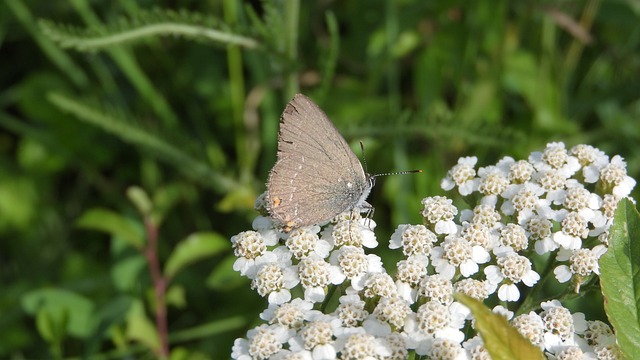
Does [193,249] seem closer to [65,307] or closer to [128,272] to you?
[128,272]

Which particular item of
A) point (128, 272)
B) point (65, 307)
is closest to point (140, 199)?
point (128, 272)

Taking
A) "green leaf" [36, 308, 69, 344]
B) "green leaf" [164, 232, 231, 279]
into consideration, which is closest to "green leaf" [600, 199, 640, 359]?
"green leaf" [164, 232, 231, 279]

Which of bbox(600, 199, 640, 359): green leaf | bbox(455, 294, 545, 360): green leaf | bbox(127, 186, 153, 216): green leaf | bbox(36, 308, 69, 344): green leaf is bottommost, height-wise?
bbox(455, 294, 545, 360): green leaf

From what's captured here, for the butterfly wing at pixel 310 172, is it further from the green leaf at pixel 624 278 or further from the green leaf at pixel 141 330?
the green leaf at pixel 141 330

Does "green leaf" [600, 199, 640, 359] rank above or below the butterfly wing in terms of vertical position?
below

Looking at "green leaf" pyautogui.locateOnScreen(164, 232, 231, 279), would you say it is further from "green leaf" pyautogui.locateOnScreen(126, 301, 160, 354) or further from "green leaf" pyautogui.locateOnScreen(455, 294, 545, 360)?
"green leaf" pyautogui.locateOnScreen(455, 294, 545, 360)

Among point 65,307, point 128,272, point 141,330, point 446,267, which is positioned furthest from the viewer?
point 128,272
